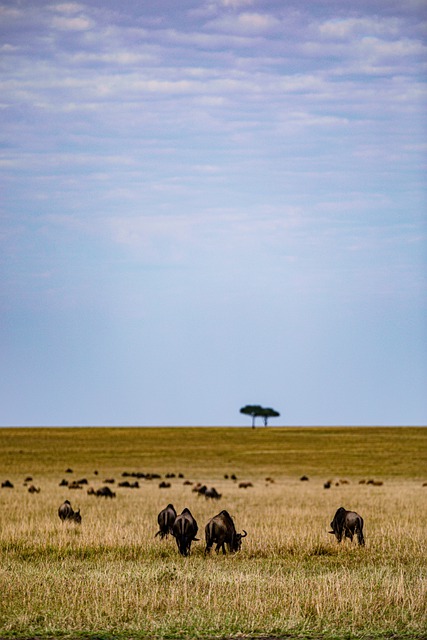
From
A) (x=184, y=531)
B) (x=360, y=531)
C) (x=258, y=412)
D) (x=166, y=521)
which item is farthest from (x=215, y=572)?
(x=258, y=412)

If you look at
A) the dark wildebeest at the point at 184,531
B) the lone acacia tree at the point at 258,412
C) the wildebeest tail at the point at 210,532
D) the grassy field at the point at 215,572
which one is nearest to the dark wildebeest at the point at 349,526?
the grassy field at the point at 215,572

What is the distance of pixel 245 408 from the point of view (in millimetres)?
170000

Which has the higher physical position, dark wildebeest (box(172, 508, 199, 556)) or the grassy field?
dark wildebeest (box(172, 508, 199, 556))

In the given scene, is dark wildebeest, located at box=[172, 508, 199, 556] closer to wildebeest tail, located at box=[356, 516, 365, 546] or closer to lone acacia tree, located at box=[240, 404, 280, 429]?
wildebeest tail, located at box=[356, 516, 365, 546]

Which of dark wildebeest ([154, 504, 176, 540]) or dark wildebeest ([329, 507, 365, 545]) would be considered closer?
dark wildebeest ([329, 507, 365, 545])

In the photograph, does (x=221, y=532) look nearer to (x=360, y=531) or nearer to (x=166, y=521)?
(x=166, y=521)

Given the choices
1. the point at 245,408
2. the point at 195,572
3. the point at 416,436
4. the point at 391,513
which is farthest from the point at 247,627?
the point at 245,408

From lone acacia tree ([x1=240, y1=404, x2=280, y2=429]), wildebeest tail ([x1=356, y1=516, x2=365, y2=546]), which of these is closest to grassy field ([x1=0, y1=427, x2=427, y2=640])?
wildebeest tail ([x1=356, y1=516, x2=365, y2=546])

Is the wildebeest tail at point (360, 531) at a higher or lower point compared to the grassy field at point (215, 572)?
higher

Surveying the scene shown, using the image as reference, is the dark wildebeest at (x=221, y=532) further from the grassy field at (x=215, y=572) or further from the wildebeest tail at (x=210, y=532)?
the grassy field at (x=215, y=572)

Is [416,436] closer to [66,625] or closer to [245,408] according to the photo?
[245,408]

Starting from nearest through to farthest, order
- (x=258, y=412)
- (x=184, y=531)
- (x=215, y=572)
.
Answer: (x=215, y=572) → (x=184, y=531) → (x=258, y=412)

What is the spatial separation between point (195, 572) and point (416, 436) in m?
102

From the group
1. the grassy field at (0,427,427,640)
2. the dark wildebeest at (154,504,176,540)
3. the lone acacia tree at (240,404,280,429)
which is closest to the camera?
the grassy field at (0,427,427,640)
